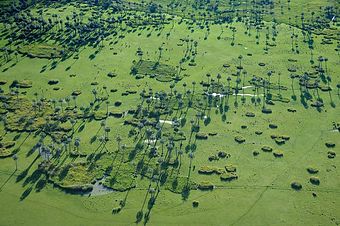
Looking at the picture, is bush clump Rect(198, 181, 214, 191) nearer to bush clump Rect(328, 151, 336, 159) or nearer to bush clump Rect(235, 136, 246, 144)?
bush clump Rect(235, 136, 246, 144)

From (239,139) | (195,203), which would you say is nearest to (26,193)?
(195,203)

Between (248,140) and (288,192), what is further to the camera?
(248,140)

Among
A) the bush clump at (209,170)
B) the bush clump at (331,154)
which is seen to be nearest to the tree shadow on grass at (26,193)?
the bush clump at (209,170)

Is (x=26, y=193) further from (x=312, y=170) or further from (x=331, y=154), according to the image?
(x=331, y=154)

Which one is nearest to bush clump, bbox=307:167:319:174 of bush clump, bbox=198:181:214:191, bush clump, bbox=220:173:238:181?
bush clump, bbox=220:173:238:181

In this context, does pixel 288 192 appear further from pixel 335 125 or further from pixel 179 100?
pixel 179 100

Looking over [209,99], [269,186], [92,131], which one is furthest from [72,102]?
[269,186]

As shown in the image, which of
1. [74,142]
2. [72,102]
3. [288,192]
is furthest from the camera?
[72,102]

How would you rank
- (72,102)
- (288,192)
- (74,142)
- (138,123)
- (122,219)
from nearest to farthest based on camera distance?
(122,219), (288,192), (74,142), (138,123), (72,102)

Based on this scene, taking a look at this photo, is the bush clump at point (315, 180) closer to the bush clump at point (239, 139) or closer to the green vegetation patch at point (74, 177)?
the bush clump at point (239, 139)

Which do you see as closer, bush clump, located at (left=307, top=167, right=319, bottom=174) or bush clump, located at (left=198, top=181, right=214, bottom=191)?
bush clump, located at (left=198, top=181, right=214, bottom=191)

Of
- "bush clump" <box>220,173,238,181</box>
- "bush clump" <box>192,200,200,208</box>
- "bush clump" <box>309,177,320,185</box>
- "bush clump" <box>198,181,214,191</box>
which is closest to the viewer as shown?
"bush clump" <box>192,200,200,208</box>
